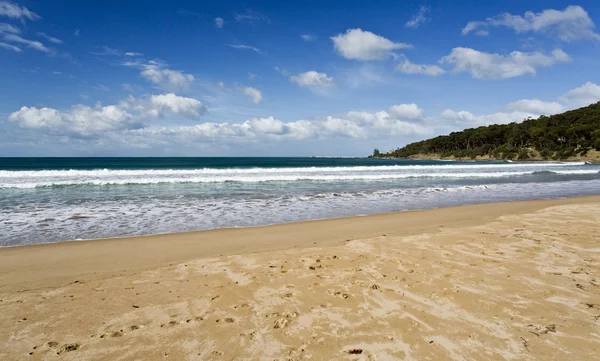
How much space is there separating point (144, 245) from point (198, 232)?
4.91 ft

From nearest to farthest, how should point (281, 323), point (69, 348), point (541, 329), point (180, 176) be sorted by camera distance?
point (69, 348), point (541, 329), point (281, 323), point (180, 176)

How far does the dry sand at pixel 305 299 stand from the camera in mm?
3098

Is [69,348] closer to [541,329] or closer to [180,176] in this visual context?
[541,329]

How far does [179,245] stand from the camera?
705 centimetres

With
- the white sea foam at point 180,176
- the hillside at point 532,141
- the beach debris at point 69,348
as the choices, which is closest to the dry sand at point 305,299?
the beach debris at point 69,348

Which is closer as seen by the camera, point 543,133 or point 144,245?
point 144,245

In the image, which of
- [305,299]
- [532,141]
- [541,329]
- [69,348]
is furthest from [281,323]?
[532,141]

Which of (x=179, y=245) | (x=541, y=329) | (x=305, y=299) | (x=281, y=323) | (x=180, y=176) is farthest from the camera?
(x=180, y=176)

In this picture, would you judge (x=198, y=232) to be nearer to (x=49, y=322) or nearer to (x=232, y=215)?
(x=232, y=215)

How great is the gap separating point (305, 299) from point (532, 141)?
101 m

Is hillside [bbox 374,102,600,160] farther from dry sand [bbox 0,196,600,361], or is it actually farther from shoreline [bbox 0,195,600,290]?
dry sand [bbox 0,196,600,361]

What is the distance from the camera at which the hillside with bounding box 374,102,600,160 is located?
7184 centimetres

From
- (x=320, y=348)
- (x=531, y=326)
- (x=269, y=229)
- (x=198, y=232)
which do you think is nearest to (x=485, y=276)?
(x=531, y=326)

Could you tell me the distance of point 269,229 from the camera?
8.66m
